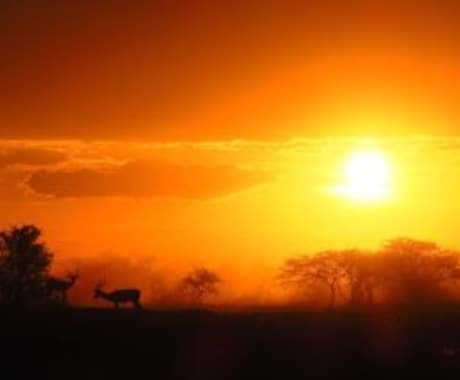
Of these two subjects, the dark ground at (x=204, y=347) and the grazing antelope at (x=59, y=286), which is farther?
the grazing antelope at (x=59, y=286)

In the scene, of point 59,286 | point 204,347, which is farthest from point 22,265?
point 204,347

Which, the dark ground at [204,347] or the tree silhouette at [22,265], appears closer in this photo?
the dark ground at [204,347]

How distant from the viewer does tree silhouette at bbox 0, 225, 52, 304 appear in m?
113

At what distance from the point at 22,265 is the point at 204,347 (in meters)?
51.0

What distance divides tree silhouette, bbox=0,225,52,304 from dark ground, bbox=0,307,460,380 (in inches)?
1332

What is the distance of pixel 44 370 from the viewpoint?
6200 centimetres

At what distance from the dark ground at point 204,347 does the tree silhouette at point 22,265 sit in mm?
33837

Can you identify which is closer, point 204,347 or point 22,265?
point 204,347

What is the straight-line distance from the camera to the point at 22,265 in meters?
116

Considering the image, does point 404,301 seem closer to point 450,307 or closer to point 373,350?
point 450,307

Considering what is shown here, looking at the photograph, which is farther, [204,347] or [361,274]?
[361,274]

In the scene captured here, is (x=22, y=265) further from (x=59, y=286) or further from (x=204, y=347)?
(x=204, y=347)

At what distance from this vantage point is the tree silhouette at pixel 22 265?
372 feet

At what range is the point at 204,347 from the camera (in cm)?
6969
